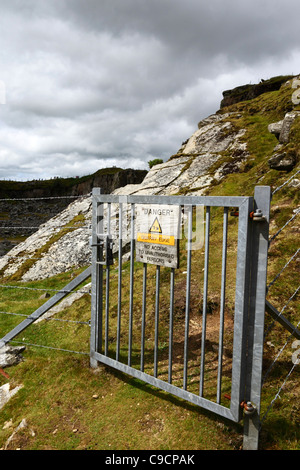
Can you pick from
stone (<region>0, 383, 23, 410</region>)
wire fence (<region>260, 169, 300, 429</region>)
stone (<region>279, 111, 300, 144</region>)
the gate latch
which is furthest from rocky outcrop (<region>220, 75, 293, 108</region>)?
stone (<region>0, 383, 23, 410</region>)

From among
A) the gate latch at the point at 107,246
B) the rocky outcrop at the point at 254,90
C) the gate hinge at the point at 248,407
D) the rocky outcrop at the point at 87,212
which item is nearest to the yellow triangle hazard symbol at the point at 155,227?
the gate latch at the point at 107,246

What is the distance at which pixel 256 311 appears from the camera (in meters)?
3.59

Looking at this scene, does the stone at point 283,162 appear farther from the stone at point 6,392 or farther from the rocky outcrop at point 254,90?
the rocky outcrop at point 254,90

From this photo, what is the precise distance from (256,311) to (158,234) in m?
1.72

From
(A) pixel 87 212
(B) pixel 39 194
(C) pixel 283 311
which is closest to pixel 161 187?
(A) pixel 87 212

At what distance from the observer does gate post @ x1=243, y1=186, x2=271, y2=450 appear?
3.48 metres

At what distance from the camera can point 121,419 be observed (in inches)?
175

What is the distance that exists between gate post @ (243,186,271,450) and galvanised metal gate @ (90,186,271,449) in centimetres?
1

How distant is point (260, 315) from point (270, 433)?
65.2 inches

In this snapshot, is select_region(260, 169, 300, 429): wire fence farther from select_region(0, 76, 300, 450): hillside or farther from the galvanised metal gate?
the galvanised metal gate

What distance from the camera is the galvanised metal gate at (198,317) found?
141 inches
